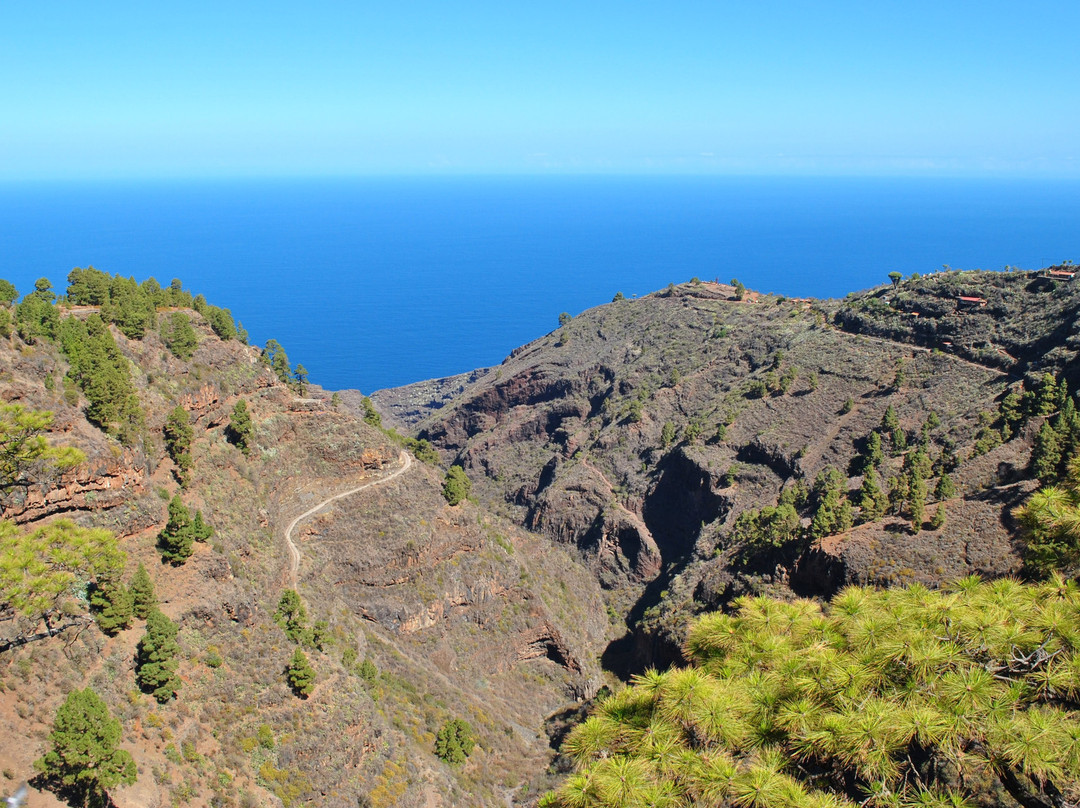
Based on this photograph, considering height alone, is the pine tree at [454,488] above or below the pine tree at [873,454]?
below

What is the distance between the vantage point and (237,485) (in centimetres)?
4222

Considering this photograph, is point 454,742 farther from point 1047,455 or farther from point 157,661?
point 1047,455

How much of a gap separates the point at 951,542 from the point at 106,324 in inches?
1878

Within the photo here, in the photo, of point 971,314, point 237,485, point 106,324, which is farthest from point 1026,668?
point 971,314

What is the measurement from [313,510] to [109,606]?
60.5 feet

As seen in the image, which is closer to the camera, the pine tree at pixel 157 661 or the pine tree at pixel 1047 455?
the pine tree at pixel 157 661

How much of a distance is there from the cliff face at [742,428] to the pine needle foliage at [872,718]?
2727 cm

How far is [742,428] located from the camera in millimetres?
63938

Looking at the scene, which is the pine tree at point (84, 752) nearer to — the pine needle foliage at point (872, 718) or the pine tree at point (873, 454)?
the pine needle foliage at point (872, 718)

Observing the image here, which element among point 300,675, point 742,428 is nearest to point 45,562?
point 300,675

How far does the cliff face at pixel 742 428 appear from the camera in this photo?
135 feet

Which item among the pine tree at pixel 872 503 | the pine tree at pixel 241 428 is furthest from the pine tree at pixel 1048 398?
the pine tree at pixel 241 428

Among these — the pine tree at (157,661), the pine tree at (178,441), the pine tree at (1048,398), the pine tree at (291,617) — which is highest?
the pine tree at (1048,398)

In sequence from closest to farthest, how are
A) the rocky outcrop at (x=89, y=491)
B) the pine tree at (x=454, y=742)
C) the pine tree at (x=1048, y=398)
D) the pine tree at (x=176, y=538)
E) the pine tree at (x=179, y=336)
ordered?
the rocky outcrop at (x=89, y=491), the pine tree at (x=176, y=538), the pine tree at (x=454, y=742), the pine tree at (x=179, y=336), the pine tree at (x=1048, y=398)
